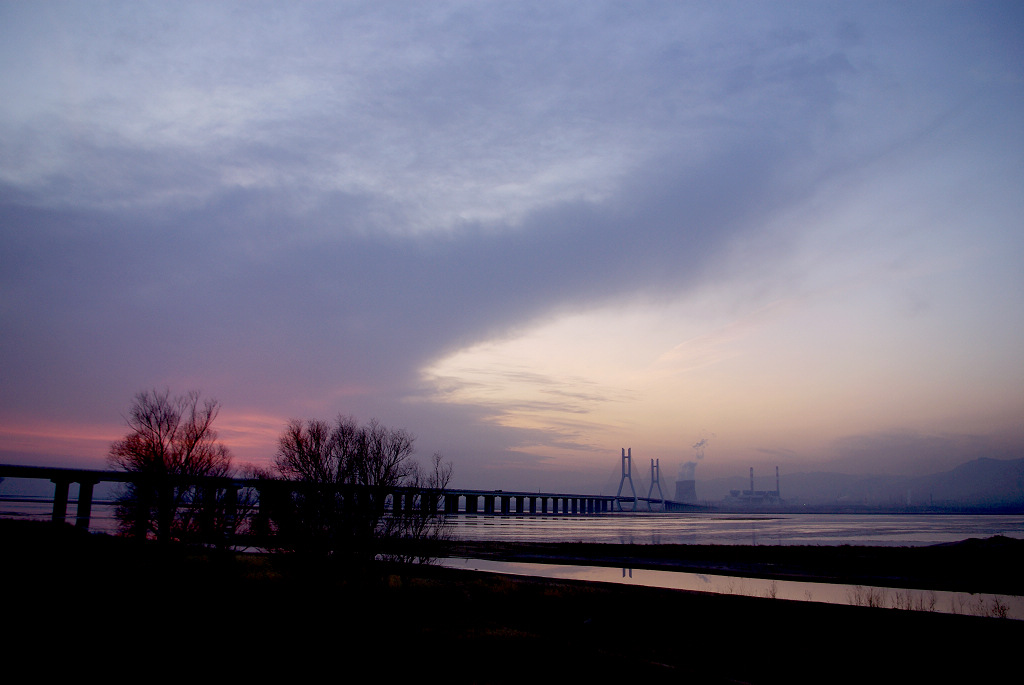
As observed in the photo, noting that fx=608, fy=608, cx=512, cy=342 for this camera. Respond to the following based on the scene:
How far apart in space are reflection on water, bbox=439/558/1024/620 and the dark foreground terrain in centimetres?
386

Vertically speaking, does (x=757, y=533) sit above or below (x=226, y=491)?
below

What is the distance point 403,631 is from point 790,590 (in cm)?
1996

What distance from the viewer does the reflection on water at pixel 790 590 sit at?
78.2 feet

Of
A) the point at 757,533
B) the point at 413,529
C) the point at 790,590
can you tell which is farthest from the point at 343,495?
the point at 757,533

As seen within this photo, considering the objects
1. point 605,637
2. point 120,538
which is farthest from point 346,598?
point 120,538

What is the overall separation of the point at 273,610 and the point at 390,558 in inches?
151

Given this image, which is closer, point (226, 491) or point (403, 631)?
point (403, 631)

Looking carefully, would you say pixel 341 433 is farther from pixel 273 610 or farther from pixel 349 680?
pixel 349 680

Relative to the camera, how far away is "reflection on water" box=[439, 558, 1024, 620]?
2383 cm

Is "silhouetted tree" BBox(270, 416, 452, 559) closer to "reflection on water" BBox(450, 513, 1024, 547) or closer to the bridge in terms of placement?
the bridge

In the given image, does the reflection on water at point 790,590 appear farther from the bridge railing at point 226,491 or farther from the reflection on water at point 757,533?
the reflection on water at point 757,533

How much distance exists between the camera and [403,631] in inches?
627

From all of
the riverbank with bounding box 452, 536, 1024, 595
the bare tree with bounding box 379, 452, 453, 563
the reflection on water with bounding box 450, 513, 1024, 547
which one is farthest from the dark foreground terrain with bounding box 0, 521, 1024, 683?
the reflection on water with bounding box 450, 513, 1024, 547

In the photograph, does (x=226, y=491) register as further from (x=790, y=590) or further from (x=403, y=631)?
(x=790, y=590)
